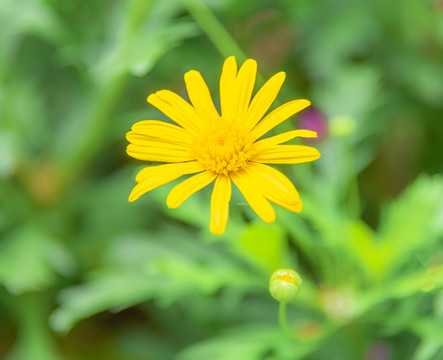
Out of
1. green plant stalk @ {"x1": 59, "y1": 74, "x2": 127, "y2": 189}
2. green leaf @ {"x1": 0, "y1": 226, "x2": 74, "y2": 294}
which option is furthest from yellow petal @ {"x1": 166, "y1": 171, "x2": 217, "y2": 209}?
green leaf @ {"x1": 0, "y1": 226, "x2": 74, "y2": 294}

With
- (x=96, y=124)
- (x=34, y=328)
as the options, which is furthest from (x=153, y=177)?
(x=34, y=328)

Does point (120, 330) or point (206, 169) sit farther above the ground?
point (120, 330)

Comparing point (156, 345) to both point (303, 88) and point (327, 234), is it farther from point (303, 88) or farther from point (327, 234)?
point (303, 88)

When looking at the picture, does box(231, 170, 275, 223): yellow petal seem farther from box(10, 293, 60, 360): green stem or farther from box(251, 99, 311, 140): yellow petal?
box(10, 293, 60, 360): green stem

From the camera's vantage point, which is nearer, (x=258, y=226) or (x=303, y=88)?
(x=258, y=226)

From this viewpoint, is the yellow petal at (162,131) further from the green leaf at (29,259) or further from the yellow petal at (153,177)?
the green leaf at (29,259)

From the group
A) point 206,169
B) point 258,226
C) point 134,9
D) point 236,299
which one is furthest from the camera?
point 236,299

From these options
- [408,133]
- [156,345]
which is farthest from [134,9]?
[408,133]
